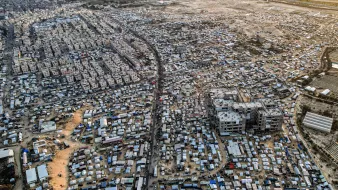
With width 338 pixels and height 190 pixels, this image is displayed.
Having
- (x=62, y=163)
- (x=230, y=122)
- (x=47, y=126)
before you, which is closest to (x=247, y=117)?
(x=230, y=122)

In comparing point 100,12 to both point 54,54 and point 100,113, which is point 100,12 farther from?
point 100,113

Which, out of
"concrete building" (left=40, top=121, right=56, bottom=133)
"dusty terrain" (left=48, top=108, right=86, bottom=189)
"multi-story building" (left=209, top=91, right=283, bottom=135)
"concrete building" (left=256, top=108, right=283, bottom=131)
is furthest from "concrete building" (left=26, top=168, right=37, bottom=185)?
"concrete building" (left=256, top=108, right=283, bottom=131)

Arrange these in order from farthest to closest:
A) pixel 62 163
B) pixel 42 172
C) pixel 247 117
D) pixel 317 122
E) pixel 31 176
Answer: pixel 317 122, pixel 247 117, pixel 62 163, pixel 42 172, pixel 31 176

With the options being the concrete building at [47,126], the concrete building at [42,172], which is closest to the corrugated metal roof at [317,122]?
the concrete building at [42,172]

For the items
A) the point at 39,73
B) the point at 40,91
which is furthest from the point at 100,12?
the point at 40,91

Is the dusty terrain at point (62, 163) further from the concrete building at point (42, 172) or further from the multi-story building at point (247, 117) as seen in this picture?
the multi-story building at point (247, 117)

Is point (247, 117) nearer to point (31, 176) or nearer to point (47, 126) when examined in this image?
point (31, 176)

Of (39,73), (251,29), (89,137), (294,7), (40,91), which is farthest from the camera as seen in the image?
(294,7)

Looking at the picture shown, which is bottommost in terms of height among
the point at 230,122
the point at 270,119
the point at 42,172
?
the point at 42,172
